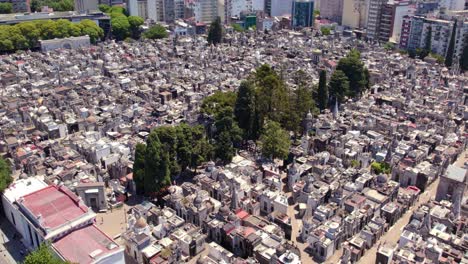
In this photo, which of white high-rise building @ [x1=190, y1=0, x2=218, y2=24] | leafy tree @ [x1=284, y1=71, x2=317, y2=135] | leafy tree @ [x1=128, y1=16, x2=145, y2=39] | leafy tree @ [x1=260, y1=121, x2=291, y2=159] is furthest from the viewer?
white high-rise building @ [x1=190, y1=0, x2=218, y2=24]

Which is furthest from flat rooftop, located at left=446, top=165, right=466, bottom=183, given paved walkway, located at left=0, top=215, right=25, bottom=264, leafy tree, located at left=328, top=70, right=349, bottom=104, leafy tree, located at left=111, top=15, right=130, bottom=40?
leafy tree, located at left=111, top=15, right=130, bottom=40

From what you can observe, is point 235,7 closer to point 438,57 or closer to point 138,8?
point 138,8

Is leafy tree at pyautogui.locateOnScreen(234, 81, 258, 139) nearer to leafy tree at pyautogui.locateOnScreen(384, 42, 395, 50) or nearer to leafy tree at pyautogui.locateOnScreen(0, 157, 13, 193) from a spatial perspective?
leafy tree at pyautogui.locateOnScreen(0, 157, 13, 193)

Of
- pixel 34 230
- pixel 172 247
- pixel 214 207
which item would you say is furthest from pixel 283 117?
pixel 34 230

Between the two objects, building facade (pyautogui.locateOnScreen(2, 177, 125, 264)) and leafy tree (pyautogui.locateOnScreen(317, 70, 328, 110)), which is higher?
leafy tree (pyautogui.locateOnScreen(317, 70, 328, 110))

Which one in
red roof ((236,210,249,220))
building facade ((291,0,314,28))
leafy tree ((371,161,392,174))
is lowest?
red roof ((236,210,249,220))

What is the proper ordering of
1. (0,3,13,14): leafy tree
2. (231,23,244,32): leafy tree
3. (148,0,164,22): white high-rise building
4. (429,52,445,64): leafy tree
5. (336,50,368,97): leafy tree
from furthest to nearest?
1. (148,0,164,22): white high-rise building
2. (0,3,13,14): leafy tree
3. (231,23,244,32): leafy tree
4. (429,52,445,64): leafy tree
5. (336,50,368,97): leafy tree

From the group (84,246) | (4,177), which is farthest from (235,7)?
(84,246)
